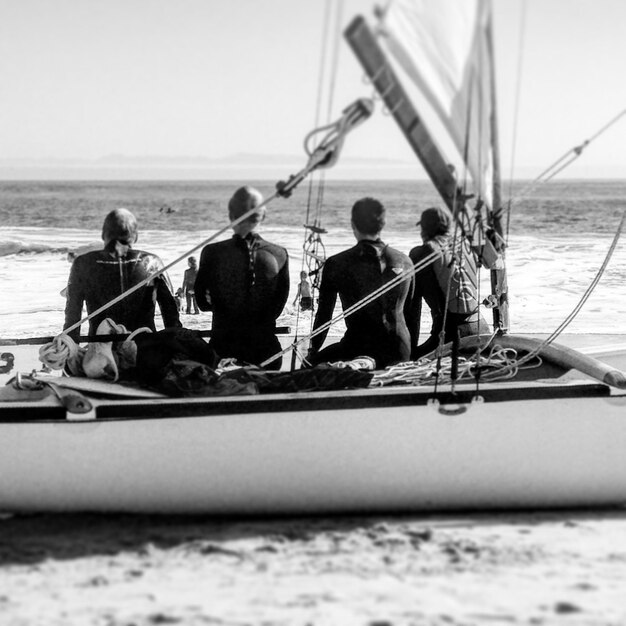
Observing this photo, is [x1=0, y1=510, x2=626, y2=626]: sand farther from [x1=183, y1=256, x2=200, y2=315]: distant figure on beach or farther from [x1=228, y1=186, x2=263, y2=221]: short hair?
[x1=183, y1=256, x2=200, y2=315]: distant figure on beach

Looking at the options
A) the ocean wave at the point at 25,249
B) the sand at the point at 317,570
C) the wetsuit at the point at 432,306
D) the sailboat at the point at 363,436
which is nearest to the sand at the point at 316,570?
the sand at the point at 317,570

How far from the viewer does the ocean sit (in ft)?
44.0

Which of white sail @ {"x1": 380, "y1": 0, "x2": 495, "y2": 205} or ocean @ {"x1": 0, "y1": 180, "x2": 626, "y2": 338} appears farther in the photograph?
ocean @ {"x1": 0, "y1": 180, "x2": 626, "y2": 338}

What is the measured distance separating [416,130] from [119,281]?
6.80 ft

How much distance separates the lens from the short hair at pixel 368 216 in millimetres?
5824

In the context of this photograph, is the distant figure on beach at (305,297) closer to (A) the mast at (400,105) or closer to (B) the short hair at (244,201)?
(B) the short hair at (244,201)

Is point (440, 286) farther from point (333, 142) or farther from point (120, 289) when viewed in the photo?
point (120, 289)

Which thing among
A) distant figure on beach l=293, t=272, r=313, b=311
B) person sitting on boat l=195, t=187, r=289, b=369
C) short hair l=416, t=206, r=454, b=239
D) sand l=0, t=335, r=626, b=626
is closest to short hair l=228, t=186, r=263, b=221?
person sitting on boat l=195, t=187, r=289, b=369

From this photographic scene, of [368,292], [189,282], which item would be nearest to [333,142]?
[368,292]

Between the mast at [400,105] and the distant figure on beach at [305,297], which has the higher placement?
the mast at [400,105]

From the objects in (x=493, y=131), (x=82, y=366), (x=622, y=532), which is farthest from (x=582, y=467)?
(x=82, y=366)

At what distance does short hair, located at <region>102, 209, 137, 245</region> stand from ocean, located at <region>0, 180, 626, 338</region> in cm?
81

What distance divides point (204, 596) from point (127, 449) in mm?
1022

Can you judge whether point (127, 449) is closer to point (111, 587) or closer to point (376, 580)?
point (111, 587)
